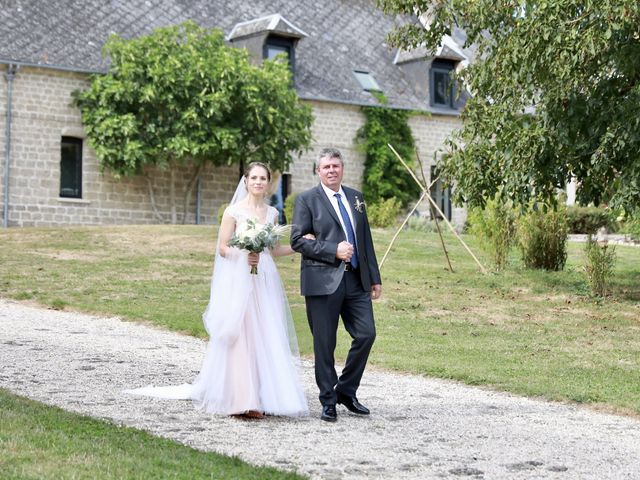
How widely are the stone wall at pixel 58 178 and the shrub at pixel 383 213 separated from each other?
12.8ft

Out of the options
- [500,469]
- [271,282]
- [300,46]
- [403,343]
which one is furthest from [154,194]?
[500,469]

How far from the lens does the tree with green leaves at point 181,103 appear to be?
26672mm

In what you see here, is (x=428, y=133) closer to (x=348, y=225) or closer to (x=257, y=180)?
(x=257, y=180)

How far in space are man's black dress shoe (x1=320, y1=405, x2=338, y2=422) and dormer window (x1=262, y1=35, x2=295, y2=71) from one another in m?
23.0

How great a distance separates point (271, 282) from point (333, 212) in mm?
692

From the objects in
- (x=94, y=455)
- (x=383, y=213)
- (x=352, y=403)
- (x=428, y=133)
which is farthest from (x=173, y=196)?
(x=94, y=455)

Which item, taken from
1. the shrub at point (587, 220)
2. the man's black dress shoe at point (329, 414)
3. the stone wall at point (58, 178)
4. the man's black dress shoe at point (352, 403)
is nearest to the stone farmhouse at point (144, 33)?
the stone wall at point (58, 178)

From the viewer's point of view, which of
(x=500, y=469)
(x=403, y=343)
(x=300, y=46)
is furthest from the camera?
(x=300, y=46)

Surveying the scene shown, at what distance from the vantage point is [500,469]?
20.7 ft

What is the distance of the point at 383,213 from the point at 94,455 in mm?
23117

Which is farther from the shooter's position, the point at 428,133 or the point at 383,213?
the point at 428,133

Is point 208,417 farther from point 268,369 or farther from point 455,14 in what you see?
point 455,14

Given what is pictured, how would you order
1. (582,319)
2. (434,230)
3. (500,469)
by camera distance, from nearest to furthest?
1. (500,469)
2. (582,319)
3. (434,230)

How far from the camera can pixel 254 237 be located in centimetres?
784
